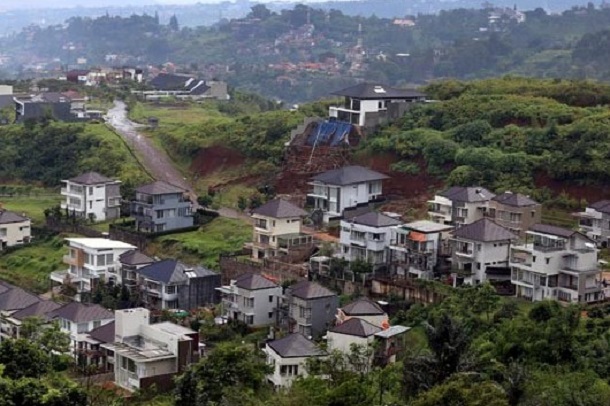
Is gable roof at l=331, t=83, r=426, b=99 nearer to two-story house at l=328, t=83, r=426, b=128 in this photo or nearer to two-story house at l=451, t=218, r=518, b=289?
two-story house at l=328, t=83, r=426, b=128

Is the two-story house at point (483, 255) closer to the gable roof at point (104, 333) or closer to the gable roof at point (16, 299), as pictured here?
the gable roof at point (104, 333)

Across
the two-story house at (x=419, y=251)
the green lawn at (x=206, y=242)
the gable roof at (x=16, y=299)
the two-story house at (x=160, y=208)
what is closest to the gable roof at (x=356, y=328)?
the two-story house at (x=419, y=251)

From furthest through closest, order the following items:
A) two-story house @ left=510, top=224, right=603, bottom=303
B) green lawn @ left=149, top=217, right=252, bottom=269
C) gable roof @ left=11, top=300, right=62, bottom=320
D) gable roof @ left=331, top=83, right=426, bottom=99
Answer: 1. gable roof @ left=331, top=83, right=426, bottom=99
2. green lawn @ left=149, top=217, right=252, bottom=269
3. gable roof @ left=11, top=300, right=62, bottom=320
4. two-story house @ left=510, top=224, right=603, bottom=303

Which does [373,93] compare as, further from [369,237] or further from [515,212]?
[369,237]

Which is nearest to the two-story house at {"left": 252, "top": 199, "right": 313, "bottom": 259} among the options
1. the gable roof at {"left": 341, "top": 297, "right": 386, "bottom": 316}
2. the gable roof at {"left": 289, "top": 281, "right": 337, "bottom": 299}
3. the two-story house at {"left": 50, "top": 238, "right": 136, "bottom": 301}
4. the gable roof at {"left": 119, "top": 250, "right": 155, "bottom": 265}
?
the gable roof at {"left": 119, "top": 250, "right": 155, "bottom": 265}

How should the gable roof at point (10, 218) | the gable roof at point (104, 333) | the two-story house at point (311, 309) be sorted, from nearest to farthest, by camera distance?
the gable roof at point (104, 333)
the two-story house at point (311, 309)
the gable roof at point (10, 218)

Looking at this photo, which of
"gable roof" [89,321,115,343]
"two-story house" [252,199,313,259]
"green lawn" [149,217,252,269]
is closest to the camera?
"gable roof" [89,321,115,343]
